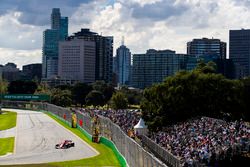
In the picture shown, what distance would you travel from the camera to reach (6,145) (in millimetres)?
61438

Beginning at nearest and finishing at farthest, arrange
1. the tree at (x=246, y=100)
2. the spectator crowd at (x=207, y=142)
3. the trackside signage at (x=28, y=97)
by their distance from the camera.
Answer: the spectator crowd at (x=207, y=142) < the tree at (x=246, y=100) < the trackside signage at (x=28, y=97)

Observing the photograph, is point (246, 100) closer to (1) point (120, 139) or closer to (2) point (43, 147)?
(2) point (43, 147)

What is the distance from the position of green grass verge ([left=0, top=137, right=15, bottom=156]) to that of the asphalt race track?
542mm

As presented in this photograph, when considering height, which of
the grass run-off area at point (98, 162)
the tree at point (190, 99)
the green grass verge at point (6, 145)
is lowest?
the green grass verge at point (6, 145)

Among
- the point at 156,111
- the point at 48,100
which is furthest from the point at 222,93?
the point at 48,100

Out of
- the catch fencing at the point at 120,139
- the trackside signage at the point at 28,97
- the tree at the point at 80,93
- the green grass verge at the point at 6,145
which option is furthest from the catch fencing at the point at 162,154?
the tree at the point at 80,93

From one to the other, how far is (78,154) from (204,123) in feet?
42.7

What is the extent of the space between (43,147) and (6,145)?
4874 millimetres

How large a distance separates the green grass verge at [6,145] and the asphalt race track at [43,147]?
1.78 feet

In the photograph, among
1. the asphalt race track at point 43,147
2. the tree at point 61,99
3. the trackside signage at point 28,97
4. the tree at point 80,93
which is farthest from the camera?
the tree at point 80,93

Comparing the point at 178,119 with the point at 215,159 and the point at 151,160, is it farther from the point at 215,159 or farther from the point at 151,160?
the point at 151,160

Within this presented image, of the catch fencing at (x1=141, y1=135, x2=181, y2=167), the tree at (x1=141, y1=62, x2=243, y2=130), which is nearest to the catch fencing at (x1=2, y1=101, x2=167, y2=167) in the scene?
the catch fencing at (x1=141, y1=135, x2=181, y2=167)

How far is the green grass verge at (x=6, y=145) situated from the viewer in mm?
55497

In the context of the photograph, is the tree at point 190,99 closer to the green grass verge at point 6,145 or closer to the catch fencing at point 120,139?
the catch fencing at point 120,139
